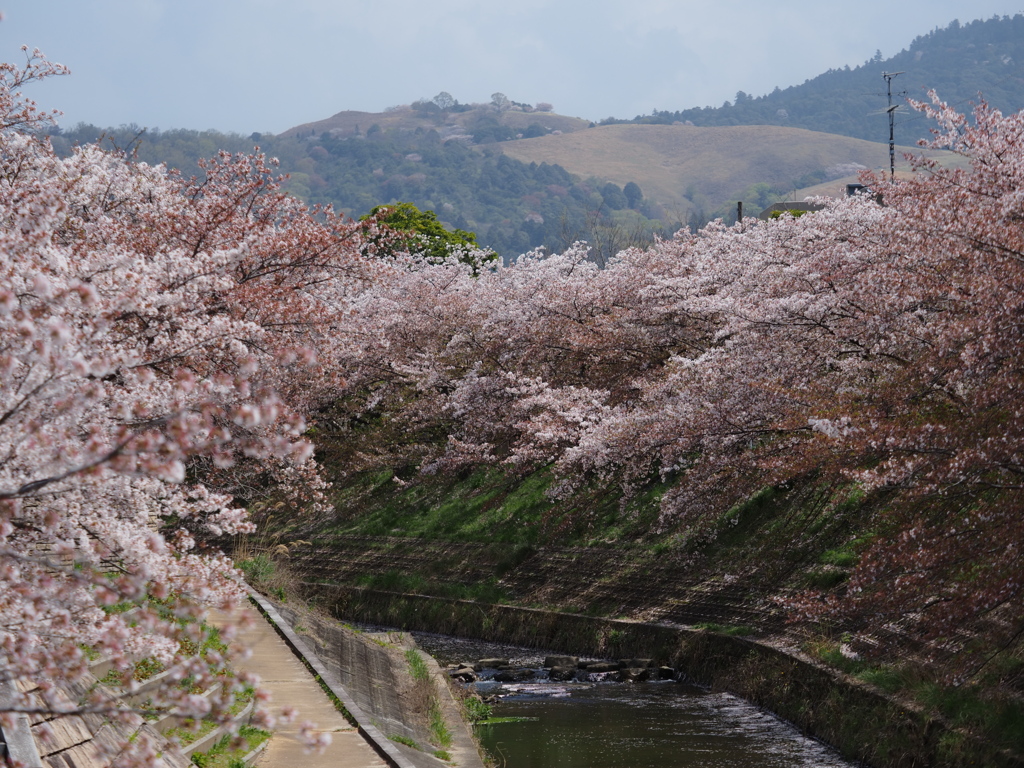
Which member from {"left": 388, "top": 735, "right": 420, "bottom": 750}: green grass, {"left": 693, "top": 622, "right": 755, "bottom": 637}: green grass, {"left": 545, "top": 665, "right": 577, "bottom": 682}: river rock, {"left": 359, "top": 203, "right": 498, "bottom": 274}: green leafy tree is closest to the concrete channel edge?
{"left": 388, "top": 735, "right": 420, "bottom": 750}: green grass

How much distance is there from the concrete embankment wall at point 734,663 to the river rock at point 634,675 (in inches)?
23.3

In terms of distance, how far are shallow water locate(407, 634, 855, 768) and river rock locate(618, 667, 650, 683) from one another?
168 millimetres

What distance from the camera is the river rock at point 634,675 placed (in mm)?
16312

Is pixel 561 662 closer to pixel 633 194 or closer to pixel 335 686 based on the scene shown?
pixel 335 686

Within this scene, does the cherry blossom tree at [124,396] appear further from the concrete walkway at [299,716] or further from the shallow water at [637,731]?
the shallow water at [637,731]

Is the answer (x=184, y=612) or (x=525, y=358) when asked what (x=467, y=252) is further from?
(x=184, y=612)

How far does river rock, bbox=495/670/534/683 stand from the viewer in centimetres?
1709

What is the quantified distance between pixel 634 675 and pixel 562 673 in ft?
4.37

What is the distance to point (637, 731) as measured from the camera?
541 inches

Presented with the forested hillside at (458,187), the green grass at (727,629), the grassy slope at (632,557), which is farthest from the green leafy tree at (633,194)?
the green grass at (727,629)

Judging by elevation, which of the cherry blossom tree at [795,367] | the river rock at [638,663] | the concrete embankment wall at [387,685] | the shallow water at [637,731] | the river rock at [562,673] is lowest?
the river rock at [562,673]

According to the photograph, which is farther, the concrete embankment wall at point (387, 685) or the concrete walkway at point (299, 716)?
the concrete embankment wall at point (387, 685)

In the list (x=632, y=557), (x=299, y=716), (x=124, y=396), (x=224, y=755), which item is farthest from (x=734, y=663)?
(x=124, y=396)

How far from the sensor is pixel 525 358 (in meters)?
23.4
